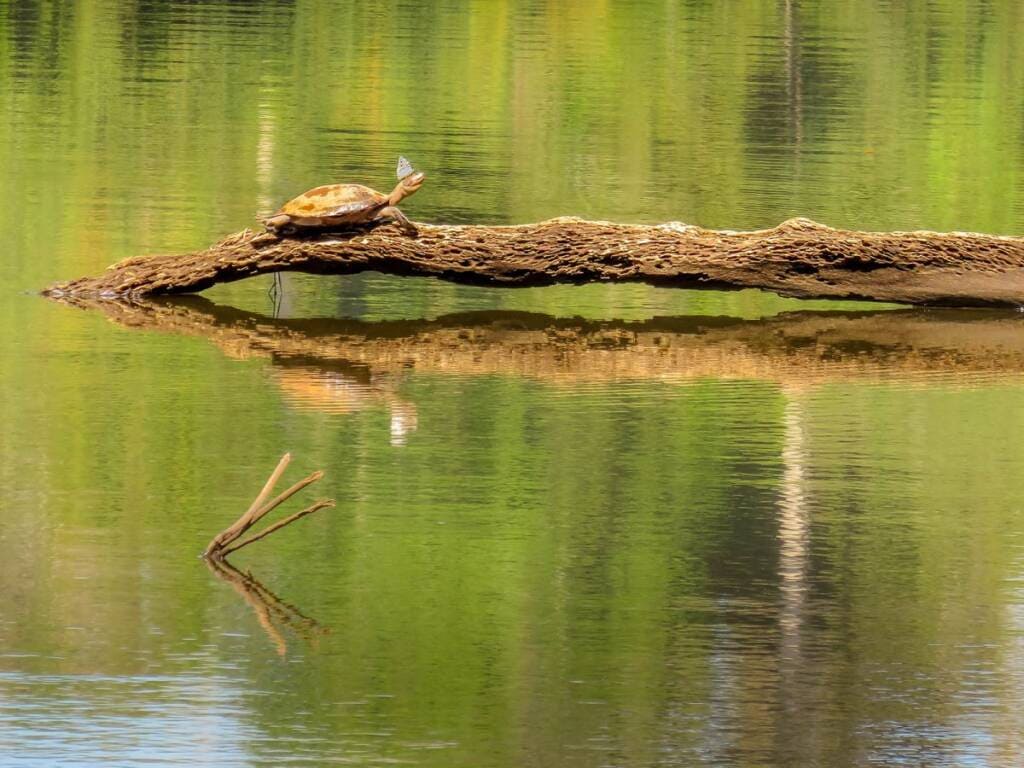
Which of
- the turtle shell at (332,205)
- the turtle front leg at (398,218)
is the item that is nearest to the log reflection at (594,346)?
the turtle front leg at (398,218)

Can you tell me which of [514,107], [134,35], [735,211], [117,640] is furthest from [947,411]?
[134,35]

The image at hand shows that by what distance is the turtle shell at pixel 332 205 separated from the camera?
1577 cm

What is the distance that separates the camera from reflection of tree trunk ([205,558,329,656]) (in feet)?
31.0

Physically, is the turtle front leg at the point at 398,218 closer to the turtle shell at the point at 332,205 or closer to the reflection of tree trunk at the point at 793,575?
the turtle shell at the point at 332,205

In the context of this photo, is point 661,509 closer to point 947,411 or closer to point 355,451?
point 355,451

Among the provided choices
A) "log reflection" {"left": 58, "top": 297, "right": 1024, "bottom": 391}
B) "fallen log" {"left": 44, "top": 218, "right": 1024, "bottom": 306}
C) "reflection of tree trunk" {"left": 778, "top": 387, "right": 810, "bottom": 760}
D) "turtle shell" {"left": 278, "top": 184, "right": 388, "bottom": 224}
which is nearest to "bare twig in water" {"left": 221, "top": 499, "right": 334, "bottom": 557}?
"reflection of tree trunk" {"left": 778, "top": 387, "right": 810, "bottom": 760}

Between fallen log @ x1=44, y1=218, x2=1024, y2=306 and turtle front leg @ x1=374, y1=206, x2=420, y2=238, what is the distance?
53mm

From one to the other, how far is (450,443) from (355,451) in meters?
0.52

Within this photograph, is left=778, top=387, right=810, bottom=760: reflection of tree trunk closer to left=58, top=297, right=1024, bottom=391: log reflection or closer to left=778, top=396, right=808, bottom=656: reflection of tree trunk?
left=778, top=396, right=808, bottom=656: reflection of tree trunk

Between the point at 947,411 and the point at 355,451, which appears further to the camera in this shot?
the point at 947,411

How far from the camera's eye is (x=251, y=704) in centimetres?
859

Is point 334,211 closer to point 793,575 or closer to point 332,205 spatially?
point 332,205

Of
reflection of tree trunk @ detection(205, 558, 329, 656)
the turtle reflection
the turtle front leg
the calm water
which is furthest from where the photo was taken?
the turtle front leg

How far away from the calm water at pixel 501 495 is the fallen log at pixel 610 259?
0.93 ft
